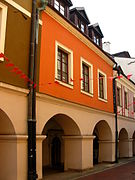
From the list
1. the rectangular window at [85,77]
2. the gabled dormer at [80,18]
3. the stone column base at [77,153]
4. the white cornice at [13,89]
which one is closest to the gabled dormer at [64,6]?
the gabled dormer at [80,18]

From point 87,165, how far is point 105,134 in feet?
12.7

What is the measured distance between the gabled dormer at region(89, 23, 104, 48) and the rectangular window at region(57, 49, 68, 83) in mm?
Result: 4560

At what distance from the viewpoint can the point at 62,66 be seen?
1115 centimetres

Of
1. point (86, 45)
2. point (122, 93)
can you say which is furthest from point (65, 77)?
point (122, 93)

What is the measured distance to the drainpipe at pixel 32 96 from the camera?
7797 millimetres

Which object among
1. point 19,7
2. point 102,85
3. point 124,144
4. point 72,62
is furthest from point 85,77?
point 124,144

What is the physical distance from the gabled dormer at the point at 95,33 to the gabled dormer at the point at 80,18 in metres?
0.86

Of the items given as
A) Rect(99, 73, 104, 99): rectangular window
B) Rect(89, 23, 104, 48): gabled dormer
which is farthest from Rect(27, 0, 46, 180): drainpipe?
Rect(99, 73, 104, 99): rectangular window

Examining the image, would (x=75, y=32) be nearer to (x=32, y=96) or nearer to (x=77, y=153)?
(x=32, y=96)

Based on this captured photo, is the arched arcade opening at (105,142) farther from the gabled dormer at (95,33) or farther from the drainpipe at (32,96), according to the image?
the drainpipe at (32,96)

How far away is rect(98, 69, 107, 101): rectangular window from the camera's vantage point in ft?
48.8

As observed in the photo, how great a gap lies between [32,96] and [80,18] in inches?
292

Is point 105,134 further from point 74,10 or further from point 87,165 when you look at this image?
point 74,10

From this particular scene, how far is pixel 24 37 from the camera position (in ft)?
27.9
